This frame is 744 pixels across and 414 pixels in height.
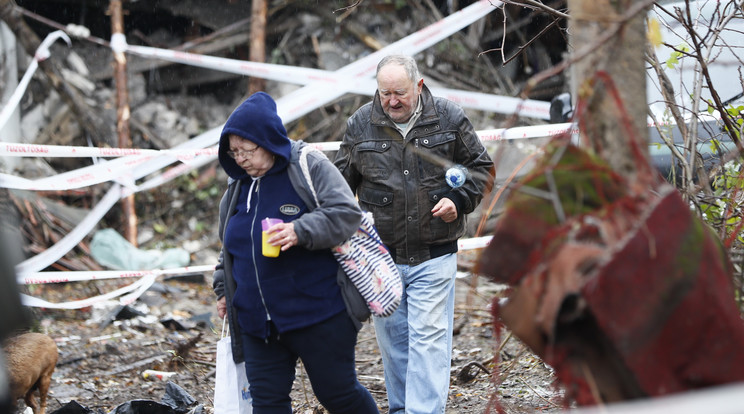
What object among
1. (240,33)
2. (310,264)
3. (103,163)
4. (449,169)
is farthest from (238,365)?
(240,33)

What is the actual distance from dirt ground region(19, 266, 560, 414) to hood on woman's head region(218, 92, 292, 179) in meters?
1.07

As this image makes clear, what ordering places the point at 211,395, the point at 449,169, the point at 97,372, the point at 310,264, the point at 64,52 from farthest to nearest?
the point at 64,52, the point at 97,372, the point at 211,395, the point at 449,169, the point at 310,264

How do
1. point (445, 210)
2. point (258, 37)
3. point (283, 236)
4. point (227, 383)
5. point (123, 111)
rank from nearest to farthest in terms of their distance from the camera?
1. point (283, 236)
2. point (227, 383)
3. point (445, 210)
4. point (123, 111)
5. point (258, 37)

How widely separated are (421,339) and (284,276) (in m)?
1.02

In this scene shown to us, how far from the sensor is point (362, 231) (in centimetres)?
346

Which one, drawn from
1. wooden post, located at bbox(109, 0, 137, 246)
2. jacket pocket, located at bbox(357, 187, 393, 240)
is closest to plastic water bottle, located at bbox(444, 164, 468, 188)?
jacket pocket, located at bbox(357, 187, 393, 240)

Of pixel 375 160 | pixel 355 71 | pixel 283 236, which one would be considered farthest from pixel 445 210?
pixel 355 71

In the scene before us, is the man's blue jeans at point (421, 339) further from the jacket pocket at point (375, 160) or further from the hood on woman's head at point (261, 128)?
the hood on woman's head at point (261, 128)

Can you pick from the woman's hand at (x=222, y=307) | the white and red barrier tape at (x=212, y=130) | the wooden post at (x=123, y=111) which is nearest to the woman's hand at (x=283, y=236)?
the woman's hand at (x=222, y=307)

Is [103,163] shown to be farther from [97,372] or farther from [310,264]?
[310,264]

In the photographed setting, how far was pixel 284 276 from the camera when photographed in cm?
329

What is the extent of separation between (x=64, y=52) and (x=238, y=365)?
964 centimetres

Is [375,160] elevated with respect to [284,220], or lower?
elevated

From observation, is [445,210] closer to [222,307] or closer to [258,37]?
[222,307]
